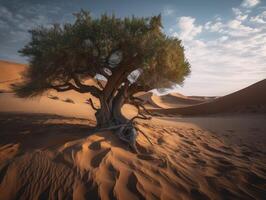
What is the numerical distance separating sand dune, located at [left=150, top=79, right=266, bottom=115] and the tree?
38.9 ft

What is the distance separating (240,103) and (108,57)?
15.9 m

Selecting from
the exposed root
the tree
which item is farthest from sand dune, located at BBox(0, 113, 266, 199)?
the tree

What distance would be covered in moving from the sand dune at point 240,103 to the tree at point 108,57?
11863mm

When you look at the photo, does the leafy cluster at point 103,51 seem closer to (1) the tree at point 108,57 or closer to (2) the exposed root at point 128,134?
(1) the tree at point 108,57

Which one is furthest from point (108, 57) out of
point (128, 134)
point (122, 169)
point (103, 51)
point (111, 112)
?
point (122, 169)

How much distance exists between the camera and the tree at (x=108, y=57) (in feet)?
21.1

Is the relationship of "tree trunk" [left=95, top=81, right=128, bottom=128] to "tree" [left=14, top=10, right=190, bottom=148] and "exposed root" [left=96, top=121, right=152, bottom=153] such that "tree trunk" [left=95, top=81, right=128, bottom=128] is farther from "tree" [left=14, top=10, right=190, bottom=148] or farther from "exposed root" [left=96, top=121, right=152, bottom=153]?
"exposed root" [left=96, top=121, right=152, bottom=153]

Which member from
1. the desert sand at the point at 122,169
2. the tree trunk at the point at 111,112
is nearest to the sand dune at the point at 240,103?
the desert sand at the point at 122,169

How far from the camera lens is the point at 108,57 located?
279 inches

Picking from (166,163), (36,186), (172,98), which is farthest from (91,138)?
(172,98)

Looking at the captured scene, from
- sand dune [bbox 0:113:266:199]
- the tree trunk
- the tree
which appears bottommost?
sand dune [bbox 0:113:266:199]

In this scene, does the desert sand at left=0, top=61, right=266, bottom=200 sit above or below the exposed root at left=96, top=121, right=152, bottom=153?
below

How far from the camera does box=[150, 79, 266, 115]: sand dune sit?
15.7 metres

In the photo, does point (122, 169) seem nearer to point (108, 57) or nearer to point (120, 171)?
point (120, 171)
